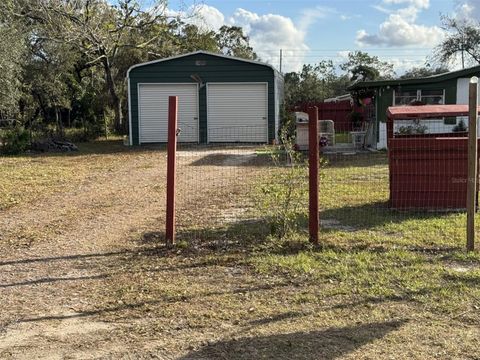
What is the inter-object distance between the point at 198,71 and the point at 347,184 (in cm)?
1300

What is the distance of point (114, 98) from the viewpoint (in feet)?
86.5

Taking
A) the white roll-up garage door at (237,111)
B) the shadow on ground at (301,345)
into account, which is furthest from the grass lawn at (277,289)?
the white roll-up garage door at (237,111)

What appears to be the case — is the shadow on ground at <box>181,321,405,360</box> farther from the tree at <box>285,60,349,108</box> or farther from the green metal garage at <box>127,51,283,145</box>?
the tree at <box>285,60,349,108</box>

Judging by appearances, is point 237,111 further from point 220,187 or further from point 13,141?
point 220,187

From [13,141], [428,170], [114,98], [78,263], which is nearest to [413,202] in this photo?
[428,170]

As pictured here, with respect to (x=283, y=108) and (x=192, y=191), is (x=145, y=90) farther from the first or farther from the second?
(x=192, y=191)

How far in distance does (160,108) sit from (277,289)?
61.0ft

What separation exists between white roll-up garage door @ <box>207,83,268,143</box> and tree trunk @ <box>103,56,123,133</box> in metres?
5.66

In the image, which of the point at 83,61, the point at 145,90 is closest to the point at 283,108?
the point at 145,90

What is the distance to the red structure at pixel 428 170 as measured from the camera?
25.7 feet

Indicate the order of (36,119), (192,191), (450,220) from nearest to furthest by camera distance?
(450,220)
(192,191)
(36,119)

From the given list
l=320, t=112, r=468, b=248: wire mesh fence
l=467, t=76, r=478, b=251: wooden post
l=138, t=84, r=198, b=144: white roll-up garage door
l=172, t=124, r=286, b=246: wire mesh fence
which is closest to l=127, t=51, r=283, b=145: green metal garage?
l=138, t=84, r=198, b=144: white roll-up garage door

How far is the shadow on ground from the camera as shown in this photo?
3.54 meters

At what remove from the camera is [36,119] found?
27406 millimetres
